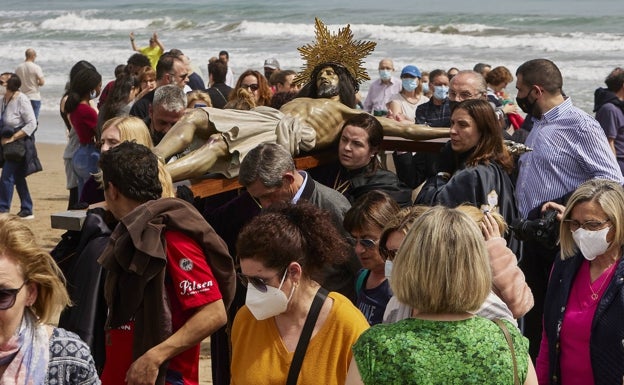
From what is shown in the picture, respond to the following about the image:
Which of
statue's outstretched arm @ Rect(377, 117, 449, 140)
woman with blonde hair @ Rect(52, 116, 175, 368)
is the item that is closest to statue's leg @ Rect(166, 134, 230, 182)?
statue's outstretched arm @ Rect(377, 117, 449, 140)

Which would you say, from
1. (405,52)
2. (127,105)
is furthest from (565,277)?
(405,52)

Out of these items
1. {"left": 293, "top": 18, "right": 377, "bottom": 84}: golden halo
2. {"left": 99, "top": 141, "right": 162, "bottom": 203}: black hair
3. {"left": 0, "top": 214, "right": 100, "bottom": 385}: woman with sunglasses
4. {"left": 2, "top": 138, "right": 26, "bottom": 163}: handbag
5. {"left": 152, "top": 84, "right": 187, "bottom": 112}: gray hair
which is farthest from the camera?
{"left": 2, "top": 138, "right": 26, "bottom": 163}: handbag

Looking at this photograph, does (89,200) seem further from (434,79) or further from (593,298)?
(434,79)

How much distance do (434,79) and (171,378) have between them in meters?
7.24

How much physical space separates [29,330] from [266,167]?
2334mm

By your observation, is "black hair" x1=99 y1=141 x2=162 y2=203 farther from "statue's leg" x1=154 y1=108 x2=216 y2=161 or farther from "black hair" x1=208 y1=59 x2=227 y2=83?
"black hair" x1=208 y1=59 x2=227 y2=83

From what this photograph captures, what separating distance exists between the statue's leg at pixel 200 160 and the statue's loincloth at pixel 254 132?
0.17 ft

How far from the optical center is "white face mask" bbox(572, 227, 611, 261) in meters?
4.95

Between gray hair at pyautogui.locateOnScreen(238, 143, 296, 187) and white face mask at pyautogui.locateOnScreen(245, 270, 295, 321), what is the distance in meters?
1.65

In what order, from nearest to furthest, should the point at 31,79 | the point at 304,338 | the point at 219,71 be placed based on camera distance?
the point at 304,338, the point at 219,71, the point at 31,79

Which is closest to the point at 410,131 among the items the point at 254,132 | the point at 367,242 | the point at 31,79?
the point at 254,132

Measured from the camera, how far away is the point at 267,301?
4152 millimetres

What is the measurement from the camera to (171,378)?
4.70 metres

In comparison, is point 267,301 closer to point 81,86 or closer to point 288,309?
point 288,309
